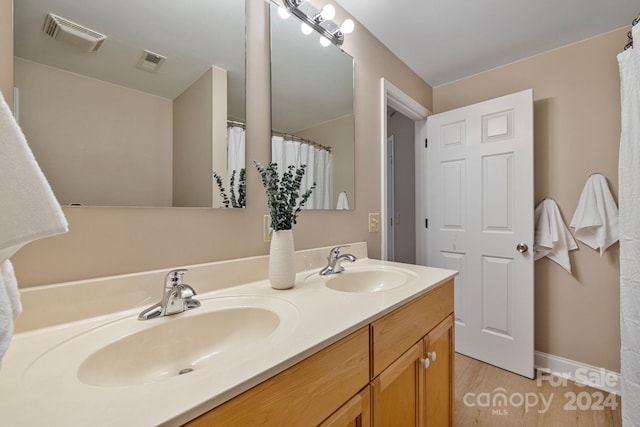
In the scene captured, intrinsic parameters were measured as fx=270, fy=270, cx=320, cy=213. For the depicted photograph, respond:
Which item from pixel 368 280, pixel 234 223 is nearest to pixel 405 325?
pixel 368 280

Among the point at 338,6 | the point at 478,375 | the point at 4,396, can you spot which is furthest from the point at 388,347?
the point at 338,6

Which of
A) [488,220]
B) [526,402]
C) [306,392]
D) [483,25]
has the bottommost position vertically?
[526,402]

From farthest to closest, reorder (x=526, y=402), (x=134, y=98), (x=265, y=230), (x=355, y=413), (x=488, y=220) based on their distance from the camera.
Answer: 1. (x=488, y=220)
2. (x=526, y=402)
3. (x=265, y=230)
4. (x=134, y=98)
5. (x=355, y=413)

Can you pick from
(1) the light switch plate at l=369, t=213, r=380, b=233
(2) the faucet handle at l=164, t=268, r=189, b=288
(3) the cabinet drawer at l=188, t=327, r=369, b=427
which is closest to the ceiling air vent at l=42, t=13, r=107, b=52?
(2) the faucet handle at l=164, t=268, r=189, b=288

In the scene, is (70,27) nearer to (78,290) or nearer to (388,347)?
(78,290)

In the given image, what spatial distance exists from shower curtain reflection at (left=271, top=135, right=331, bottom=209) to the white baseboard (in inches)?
76.7

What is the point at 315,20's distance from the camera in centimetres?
132

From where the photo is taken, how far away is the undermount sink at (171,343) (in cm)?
53

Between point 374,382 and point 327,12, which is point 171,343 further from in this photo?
point 327,12

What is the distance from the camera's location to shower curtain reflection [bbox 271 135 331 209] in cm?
119

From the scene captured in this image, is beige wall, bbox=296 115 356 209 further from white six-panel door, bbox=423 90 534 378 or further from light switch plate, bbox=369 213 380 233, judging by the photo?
white six-panel door, bbox=423 90 534 378

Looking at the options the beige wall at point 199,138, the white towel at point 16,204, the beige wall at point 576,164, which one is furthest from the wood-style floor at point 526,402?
the white towel at point 16,204

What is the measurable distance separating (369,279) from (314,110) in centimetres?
88

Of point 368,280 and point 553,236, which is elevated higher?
point 553,236
